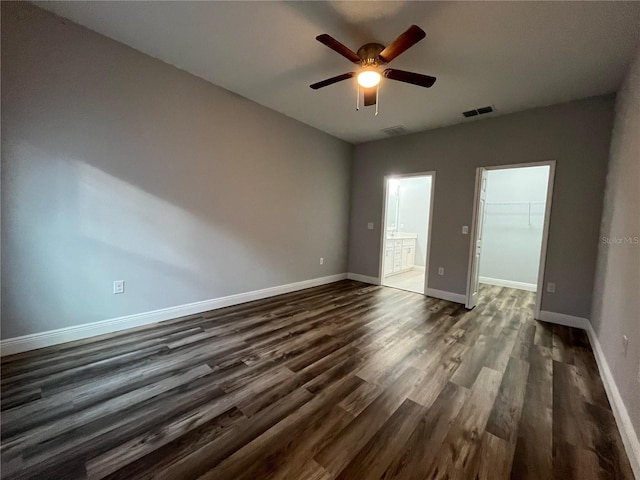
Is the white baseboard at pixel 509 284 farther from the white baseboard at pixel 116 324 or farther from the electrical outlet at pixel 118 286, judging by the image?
the electrical outlet at pixel 118 286

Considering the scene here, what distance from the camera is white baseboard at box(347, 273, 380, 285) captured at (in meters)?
5.03

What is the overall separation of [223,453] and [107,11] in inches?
128

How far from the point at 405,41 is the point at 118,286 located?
3310 millimetres

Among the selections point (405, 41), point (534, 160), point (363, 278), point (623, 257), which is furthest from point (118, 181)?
point (534, 160)

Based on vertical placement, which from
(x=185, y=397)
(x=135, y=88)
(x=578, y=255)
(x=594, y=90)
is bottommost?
(x=185, y=397)

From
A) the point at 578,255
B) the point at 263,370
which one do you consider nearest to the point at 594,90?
the point at 578,255

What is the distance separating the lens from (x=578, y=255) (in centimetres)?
318

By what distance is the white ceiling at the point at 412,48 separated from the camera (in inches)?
76.5

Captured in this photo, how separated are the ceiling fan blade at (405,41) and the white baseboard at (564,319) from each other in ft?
11.8

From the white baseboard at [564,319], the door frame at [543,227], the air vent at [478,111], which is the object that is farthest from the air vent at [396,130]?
the white baseboard at [564,319]

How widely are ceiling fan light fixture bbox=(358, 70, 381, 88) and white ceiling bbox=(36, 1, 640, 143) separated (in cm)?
29

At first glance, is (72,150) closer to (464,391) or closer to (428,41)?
(428,41)

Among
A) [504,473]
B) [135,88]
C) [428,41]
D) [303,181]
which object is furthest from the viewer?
[303,181]

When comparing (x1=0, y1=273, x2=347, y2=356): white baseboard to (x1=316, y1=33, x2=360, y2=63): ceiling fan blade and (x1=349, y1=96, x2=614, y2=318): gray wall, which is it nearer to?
(x1=349, y1=96, x2=614, y2=318): gray wall
